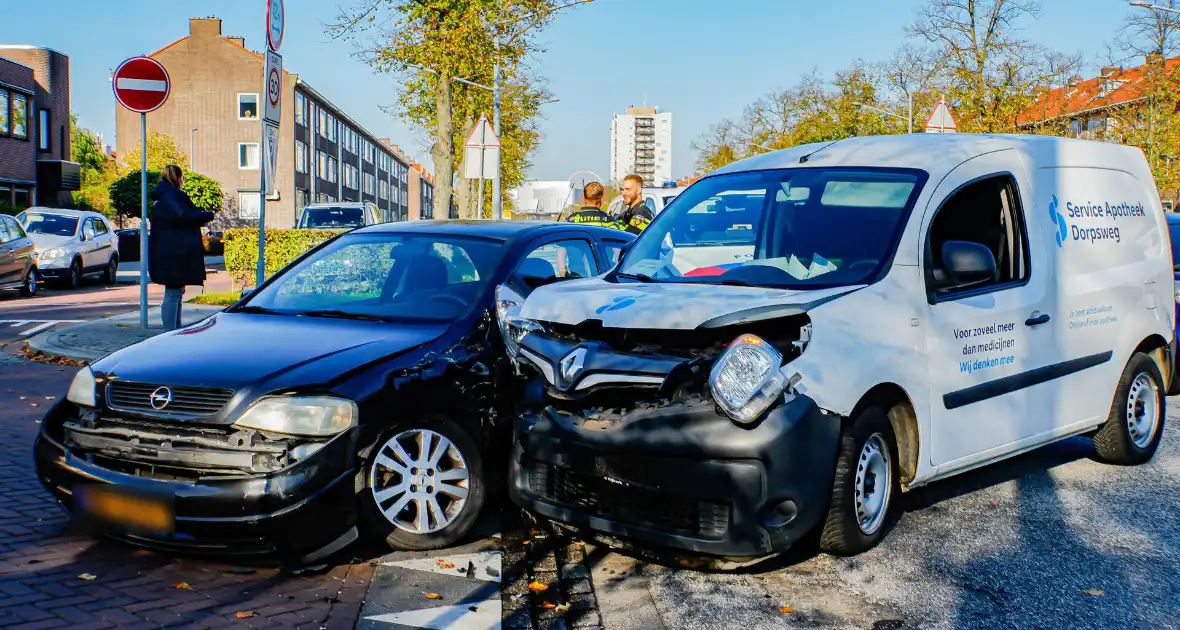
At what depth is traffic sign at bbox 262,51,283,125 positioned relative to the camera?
9.63 metres

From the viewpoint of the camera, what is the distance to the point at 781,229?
5312mm

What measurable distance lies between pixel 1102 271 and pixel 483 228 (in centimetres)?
349

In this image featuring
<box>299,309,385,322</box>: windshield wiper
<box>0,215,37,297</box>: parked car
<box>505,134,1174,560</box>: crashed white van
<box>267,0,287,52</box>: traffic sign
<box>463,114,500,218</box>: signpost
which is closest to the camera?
<box>505,134,1174,560</box>: crashed white van

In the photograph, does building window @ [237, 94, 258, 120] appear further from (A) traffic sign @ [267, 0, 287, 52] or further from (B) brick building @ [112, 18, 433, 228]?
(A) traffic sign @ [267, 0, 287, 52]

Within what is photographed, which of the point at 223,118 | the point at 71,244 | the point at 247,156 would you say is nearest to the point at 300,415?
the point at 71,244

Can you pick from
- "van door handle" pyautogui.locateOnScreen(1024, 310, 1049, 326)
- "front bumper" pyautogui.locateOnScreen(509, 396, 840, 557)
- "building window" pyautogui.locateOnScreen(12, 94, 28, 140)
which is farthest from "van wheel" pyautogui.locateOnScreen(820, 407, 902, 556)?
"building window" pyautogui.locateOnScreen(12, 94, 28, 140)

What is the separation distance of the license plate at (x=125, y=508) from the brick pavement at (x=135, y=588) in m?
0.21

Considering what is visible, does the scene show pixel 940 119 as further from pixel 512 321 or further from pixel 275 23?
pixel 512 321

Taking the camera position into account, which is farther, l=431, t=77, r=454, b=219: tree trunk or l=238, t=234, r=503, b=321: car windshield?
l=431, t=77, r=454, b=219: tree trunk

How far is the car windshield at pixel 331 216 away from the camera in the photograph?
23656 mm

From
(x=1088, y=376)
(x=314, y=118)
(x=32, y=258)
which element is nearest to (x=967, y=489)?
(x=1088, y=376)

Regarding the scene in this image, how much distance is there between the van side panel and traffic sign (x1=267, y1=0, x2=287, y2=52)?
667cm

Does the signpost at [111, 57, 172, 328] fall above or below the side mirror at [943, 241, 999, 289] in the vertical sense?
above

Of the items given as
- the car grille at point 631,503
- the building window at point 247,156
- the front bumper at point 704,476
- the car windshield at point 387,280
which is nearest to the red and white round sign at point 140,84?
the car windshield at point 387,280
